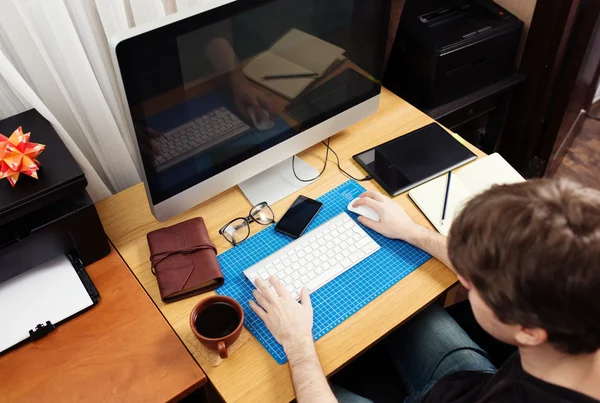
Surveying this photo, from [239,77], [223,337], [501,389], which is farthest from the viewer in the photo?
[239,77]

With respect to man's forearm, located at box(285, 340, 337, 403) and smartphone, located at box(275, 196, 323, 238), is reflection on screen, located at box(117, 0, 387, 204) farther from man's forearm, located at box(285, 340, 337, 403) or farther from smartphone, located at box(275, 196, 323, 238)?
man's forearm, located at box(285, 340, 337, 403)

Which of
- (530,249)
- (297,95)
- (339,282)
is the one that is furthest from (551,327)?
(297,95)

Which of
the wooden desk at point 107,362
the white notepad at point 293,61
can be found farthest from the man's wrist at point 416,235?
the wooden desk at point 107,362

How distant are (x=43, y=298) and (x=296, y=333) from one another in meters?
0.53

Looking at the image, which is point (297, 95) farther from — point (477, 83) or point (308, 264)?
point (477, 83)

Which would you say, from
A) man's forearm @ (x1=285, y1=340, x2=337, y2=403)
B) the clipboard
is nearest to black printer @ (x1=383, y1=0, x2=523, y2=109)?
man's forearm @ (x1=285, y1=340, x2=337, y2=403)

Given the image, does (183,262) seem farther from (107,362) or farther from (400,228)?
(400,228)

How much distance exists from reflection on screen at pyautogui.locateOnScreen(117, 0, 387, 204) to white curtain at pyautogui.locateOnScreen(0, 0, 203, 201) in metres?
0.32

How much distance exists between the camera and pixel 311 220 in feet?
4.19

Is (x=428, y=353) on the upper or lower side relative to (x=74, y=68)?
lower

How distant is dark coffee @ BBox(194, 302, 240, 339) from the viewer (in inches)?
40.8

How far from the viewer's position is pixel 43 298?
1.11m

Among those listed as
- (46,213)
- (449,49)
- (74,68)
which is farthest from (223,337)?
(449,49)

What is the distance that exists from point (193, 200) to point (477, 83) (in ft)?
3.56
